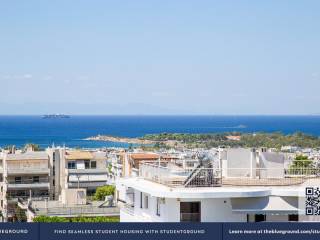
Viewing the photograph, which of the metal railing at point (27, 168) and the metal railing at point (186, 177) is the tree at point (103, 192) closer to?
the metal railing at point (27, 168)

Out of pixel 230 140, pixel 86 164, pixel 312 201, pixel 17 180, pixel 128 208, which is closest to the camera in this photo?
pixel 312 201

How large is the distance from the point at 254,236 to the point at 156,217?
273 centimetres

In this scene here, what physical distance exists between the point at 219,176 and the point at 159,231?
2597 mm

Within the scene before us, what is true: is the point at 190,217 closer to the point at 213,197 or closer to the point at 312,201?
the point at 213,197

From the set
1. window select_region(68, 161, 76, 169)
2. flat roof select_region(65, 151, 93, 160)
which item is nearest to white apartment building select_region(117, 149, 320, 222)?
window select_region(68, 161, 76, 169)

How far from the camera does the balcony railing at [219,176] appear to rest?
38.1 ft

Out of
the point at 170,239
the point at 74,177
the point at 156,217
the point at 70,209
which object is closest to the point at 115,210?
the point at 70,209

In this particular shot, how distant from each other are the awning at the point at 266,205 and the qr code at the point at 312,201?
24 cm

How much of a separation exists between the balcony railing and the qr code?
2.80 ft

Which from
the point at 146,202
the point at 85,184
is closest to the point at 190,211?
the point at 146,202

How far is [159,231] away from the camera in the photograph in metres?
9.68

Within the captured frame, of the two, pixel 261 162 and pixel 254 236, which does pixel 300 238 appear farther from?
pixel 261 162

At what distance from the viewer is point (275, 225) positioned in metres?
9.65

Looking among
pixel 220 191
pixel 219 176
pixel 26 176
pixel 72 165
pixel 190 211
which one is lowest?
pixel 26 176
